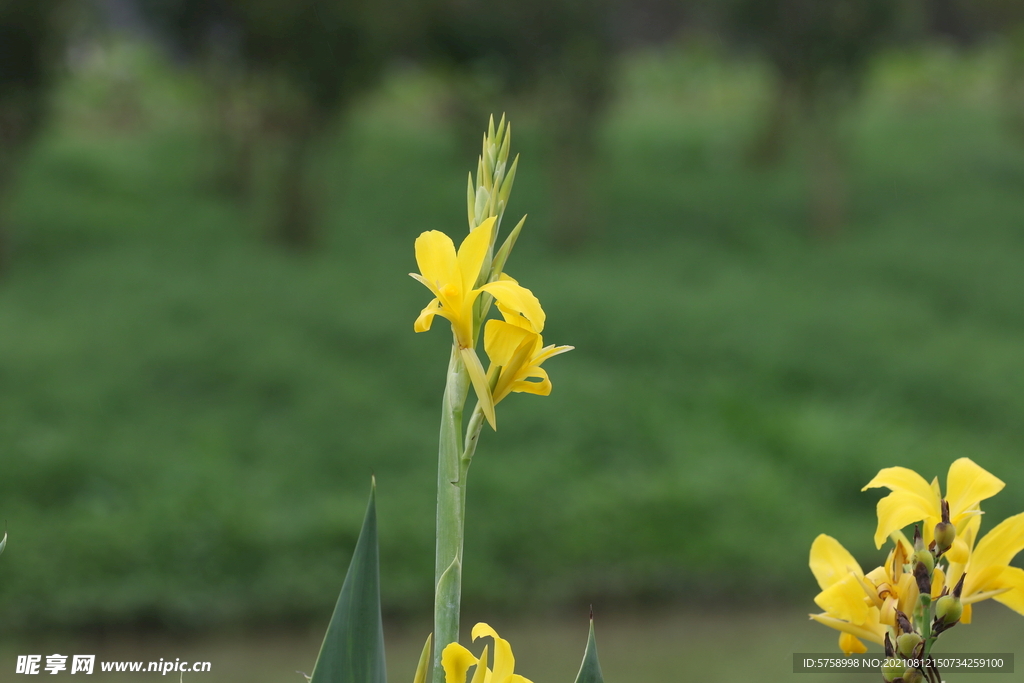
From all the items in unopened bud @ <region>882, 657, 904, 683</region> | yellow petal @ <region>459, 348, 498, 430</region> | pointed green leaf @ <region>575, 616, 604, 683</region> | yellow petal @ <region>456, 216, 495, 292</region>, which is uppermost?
yellow petal @ <region>456, 216, 495, 292</region>

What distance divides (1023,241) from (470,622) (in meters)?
5.82

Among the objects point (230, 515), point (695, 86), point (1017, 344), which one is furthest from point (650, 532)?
point (695, 86)

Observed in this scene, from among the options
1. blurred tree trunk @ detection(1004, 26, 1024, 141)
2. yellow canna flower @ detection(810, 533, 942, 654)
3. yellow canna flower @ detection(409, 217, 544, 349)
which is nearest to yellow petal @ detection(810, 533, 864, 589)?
yellow canna flower @ detection(810, 533, 942, 654)

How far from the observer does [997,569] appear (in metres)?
0.64

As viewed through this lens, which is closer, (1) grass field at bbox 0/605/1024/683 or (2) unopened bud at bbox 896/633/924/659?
(2) unopened bud at bbox 896/633/924/659

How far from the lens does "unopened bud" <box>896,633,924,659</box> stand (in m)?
0.60

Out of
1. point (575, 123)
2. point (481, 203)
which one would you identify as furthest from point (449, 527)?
point (575, 123)

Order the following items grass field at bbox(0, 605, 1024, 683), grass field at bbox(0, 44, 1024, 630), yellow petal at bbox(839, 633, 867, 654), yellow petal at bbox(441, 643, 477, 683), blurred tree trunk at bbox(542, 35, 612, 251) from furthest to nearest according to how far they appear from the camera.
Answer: blurred tree trunk at bbox(542, 35, 612, 251), grass field at bbox(0, 44, 1024, 630), grass field at bbox(0, 605, 1024, 683), yellow petal at bbox(839, 633, 867, 654), yellow petal at bbox(441, 643, 477, 683)

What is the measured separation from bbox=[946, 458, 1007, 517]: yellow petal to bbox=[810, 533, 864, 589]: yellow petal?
0.08 meters

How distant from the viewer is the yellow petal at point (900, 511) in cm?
61

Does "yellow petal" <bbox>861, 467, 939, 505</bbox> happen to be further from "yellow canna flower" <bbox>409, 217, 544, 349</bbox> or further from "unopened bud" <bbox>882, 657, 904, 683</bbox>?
"yellow canna flower" <bbox>409, 217, 544, 349</bbox>

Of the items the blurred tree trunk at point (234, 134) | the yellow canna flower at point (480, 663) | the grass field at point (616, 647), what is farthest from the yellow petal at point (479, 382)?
the blurred tree trunk at point (234, 134)

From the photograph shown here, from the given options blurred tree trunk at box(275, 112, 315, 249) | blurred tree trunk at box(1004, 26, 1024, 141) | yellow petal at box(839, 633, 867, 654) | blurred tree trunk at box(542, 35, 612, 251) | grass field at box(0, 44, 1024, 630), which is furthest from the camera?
blurred tree trunk at box(1004, 26, 1024, 141)

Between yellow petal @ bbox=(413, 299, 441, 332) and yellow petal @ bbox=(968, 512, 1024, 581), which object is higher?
yellow petal @ bbox=(413, 299, 441, 332)
